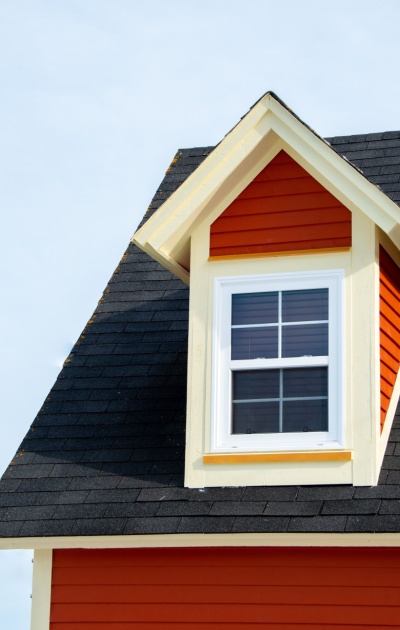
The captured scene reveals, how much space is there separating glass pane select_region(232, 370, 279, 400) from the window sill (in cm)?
52

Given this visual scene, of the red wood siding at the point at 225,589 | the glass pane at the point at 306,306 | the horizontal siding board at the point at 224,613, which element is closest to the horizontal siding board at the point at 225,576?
the red wood siding at the point at 225,589

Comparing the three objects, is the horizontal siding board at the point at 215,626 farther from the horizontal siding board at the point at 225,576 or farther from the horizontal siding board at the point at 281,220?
the horizontal siding board at the point at 281,220

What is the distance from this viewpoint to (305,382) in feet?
32.1

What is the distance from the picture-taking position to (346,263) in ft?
32.8

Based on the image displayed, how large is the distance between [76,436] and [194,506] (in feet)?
4.97

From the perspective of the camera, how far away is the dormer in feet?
31.4

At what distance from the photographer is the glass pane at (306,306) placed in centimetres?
993

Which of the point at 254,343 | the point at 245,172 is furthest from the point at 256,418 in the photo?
the point at 245,172

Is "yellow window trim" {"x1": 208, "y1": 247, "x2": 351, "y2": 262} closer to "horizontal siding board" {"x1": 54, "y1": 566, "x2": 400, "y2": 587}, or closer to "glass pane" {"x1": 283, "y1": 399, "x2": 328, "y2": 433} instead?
"glass pane" {"x1": 283, "y1": 399, "x2": 328, "y2": 433}

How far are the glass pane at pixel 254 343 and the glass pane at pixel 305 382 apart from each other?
231 millimetres

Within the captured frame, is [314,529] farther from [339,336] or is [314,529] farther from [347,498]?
[339,336]

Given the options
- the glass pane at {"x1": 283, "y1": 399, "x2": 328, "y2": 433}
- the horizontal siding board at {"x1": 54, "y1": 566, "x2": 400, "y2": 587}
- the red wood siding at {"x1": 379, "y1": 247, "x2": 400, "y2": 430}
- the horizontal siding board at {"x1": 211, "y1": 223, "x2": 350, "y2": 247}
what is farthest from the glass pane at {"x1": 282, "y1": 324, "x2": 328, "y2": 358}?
the horizontal siding board at {"x1": 54, "y1": 566, "x2": 400, "y2": 587}

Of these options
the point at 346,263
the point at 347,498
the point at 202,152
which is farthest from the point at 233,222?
the point at 202,152

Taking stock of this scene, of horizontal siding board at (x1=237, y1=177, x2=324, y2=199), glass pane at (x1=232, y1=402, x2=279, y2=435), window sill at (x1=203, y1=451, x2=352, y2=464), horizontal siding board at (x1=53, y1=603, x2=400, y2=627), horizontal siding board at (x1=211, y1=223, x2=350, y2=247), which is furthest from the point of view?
horizontal siding board at (x1=237, y1=177, x2=324, y2=199)
